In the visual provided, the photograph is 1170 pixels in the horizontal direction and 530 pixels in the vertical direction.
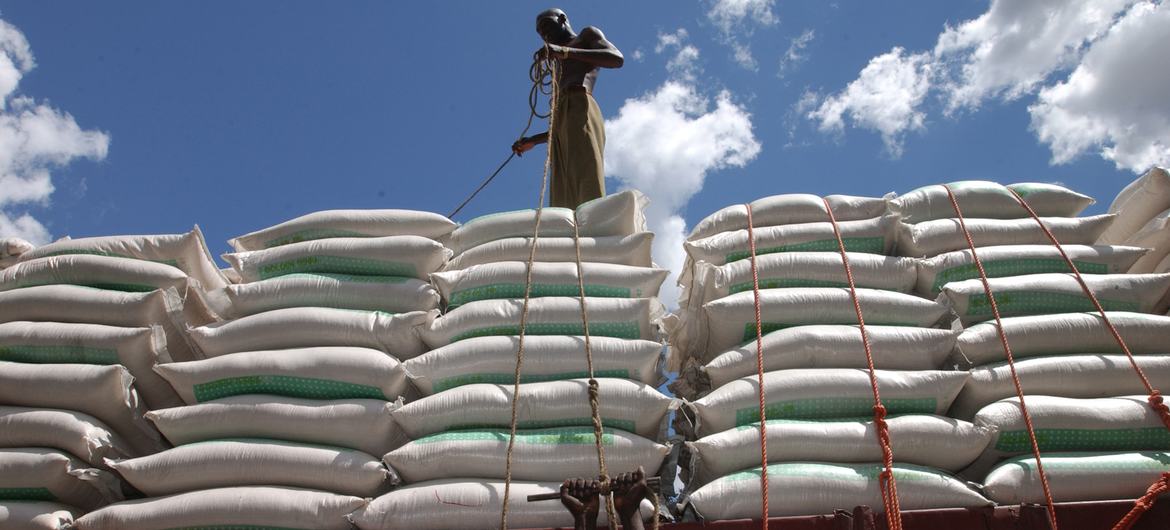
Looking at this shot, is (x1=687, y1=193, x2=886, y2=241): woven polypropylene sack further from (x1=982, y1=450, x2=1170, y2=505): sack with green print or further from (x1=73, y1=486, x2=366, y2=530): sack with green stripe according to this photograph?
(x1=73, y1=486, x2=366, y2=530): sack with green stripe

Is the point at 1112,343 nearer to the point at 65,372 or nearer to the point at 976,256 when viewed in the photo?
the point at 976,256

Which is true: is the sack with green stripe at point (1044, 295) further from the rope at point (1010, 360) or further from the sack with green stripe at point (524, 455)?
the sack with green stripe at point (524, 455)

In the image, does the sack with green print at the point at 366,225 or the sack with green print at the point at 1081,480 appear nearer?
the sack with green print at the point at 1081,480

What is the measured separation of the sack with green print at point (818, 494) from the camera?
2.41 meters

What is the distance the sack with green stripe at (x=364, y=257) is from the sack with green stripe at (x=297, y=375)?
457 mm

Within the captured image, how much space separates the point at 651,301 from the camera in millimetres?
3102

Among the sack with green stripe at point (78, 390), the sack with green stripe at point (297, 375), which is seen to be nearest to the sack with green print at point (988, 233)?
the sack with green stripe at point (297, 375)

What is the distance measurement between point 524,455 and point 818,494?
88 cm

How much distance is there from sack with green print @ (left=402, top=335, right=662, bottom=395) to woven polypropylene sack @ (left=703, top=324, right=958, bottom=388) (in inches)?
10.6

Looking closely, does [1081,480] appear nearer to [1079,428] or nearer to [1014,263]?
[1079,428]

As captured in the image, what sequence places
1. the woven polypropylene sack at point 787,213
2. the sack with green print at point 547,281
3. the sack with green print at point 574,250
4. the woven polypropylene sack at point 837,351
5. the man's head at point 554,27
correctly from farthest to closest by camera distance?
the man's head at point 554,27 < the woven polypropylene sack at point 787,213 < the sack with green print at point 574,250 < the sack with green print at point 547,281 < the woven polypropylene sack at point 837,351

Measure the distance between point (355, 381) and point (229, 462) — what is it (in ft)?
1.52

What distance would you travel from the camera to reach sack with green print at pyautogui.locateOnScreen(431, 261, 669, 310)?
3145 mm

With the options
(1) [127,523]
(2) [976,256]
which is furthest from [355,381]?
(2) [976,256]
